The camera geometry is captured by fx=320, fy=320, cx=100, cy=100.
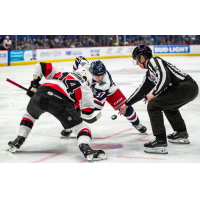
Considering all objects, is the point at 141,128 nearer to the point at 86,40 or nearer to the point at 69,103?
the point at 69,103

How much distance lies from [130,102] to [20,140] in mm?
1347

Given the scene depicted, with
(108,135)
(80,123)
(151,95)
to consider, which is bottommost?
(108,135)

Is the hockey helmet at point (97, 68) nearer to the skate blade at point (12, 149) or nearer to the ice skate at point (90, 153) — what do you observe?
the ice skate at point (90, 153)

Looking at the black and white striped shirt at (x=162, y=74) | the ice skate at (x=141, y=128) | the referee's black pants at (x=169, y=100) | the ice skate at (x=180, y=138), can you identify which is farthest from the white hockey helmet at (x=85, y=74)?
the ice skate at (x=180, y=138)

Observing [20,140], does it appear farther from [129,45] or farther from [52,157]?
[129,45]

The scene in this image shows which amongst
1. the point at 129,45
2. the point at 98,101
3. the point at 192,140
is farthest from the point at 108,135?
the point at 129,45

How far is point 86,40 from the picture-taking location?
19.8m

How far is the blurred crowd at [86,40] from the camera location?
16.4m

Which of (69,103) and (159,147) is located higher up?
(69,103)

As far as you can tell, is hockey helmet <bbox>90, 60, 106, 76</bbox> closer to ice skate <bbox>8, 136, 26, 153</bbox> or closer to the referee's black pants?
the referee's black pants

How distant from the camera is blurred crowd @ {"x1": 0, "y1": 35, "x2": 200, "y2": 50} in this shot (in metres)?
16.4

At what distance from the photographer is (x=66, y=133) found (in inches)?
170

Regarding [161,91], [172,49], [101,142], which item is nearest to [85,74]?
[101,142]

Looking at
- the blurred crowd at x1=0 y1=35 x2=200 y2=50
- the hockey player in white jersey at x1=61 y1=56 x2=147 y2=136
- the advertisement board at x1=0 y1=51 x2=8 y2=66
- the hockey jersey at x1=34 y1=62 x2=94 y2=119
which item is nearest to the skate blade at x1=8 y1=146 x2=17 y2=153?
the hockey jersey at x1=34 y1=62 x2=94 y2=119
